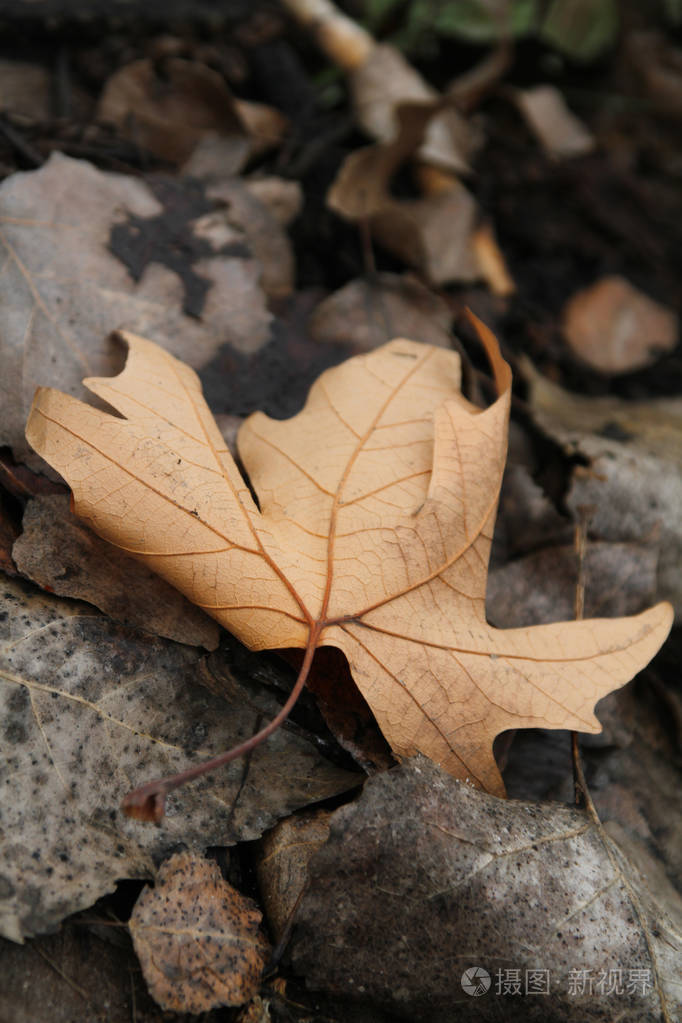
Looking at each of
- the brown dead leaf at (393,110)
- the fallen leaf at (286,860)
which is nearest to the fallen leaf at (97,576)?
the fallen leaf at (286,860)

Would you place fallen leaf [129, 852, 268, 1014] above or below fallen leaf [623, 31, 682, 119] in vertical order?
below

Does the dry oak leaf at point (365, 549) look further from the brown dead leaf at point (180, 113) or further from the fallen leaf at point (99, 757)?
the brown dead leaf at point (180, 113)

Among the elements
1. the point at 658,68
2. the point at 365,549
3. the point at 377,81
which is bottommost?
the point at 365,549

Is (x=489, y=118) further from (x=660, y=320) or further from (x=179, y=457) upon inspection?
(x=179, y=457)

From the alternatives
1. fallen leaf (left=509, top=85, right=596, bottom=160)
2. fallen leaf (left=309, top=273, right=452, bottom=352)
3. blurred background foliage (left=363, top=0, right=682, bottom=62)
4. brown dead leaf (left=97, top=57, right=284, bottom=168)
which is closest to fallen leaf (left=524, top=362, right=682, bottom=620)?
fallen leaf (left=309, top=273, right=452, bottom=352)

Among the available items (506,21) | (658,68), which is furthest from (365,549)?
(658,68)

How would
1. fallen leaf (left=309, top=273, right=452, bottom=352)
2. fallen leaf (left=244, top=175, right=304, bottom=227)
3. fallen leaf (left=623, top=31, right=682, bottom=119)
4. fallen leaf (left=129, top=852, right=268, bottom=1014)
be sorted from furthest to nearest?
fallen leaf (left=623, top=31, right=682, bottom=119)
fallen leaf (left=244, top=175, right=304, bottom=227)
fallen leaf (left=309, top=273, right=452, bottom=352)
fallen leaf (left=129, top=852, right=268, bottom=1014)

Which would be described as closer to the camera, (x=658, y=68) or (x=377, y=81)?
(x=377, y=81)

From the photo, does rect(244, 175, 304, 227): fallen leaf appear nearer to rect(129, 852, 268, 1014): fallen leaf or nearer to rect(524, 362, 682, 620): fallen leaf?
rect(524, 362, 682, 620): fallen leaf

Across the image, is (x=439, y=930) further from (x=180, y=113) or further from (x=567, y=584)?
(x=180, y=113)
